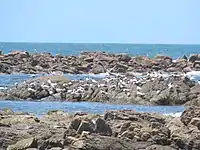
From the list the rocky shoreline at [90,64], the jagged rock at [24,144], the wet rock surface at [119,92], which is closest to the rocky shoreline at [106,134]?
the jagged rock at [24,144]

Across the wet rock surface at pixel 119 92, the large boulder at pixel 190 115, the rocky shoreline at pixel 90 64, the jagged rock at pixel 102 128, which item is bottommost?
the rocky shoreline at pixel 90 64

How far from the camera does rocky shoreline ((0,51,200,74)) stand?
2270 inches

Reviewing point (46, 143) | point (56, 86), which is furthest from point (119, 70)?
point (46, 143)

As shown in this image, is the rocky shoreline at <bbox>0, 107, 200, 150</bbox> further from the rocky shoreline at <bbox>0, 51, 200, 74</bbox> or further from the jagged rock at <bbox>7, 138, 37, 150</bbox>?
the rocky shoreline at <bbox>0, 51, 200, 74</bbox>

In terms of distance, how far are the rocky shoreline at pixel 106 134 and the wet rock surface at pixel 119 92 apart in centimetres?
1271

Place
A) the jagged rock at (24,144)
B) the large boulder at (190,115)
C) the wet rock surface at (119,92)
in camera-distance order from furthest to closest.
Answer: the wet rock surface at (119,92)
the large boulder at (190,115)
the jagged rock at (24,144)

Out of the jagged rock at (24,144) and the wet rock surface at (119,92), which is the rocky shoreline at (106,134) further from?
the wet rock surface at (119,92)

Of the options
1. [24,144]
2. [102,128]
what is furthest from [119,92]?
[24,144]

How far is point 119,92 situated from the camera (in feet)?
110

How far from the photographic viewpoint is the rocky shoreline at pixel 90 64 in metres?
57.7

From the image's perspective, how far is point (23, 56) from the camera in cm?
6394

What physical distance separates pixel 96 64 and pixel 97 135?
154 ft

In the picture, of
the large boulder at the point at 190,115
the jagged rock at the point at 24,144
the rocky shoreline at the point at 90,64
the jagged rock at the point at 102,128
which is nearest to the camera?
the jagged rock at the point at 24,144

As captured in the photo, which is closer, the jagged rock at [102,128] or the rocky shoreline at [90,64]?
the jagged rock at [102,128]
